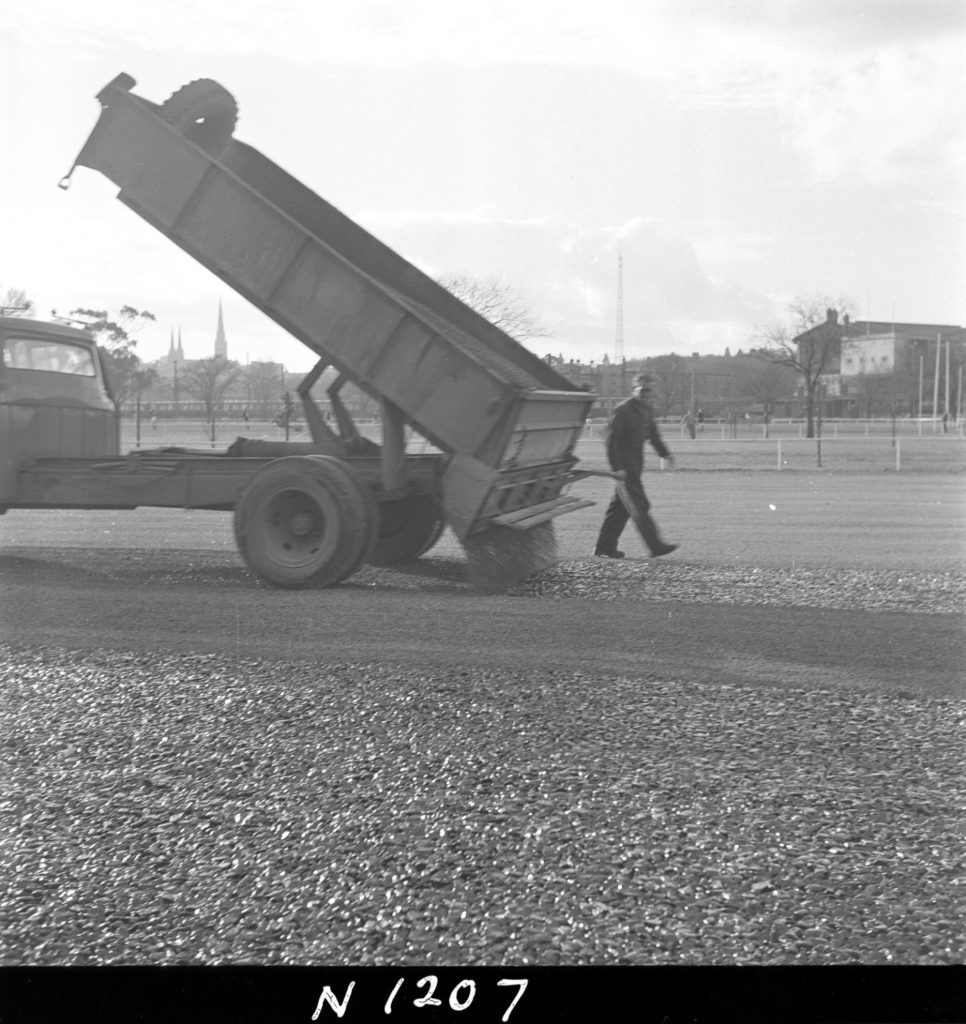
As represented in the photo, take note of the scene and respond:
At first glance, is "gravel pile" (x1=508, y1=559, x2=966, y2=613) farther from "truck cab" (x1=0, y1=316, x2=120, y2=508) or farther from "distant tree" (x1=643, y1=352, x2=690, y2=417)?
"distant tree" (x1=643, y1=352, x2=690, y2=417)

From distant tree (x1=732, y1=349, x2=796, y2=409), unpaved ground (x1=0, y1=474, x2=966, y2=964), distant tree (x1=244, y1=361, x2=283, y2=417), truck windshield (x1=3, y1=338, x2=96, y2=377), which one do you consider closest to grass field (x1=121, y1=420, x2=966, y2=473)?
distant tree (x1=244, y1=361, x2=283, y2=417)

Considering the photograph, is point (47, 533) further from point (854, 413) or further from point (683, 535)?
point (854, 413)

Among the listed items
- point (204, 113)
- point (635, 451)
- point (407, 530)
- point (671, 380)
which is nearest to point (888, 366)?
point (671, 380)

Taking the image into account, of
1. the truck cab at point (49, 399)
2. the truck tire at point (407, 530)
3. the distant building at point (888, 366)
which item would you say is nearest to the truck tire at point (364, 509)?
the truck tire at point (407, 530)

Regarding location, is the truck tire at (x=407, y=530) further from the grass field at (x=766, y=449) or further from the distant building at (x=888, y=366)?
the grass field at (x=766, y=449)

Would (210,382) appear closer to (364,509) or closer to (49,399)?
(49,399)

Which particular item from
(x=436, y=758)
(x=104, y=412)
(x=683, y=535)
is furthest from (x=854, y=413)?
(x=436, y=758)

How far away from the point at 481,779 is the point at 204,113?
726 cm

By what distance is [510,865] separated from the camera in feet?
11.7

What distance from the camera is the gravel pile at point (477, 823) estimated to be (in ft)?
10.4

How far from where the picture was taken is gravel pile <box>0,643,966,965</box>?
10.4ft

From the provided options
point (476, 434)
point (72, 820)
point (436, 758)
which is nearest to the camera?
point (72, 820)

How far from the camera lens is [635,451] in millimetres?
10961

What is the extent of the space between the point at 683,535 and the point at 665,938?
413 inches
